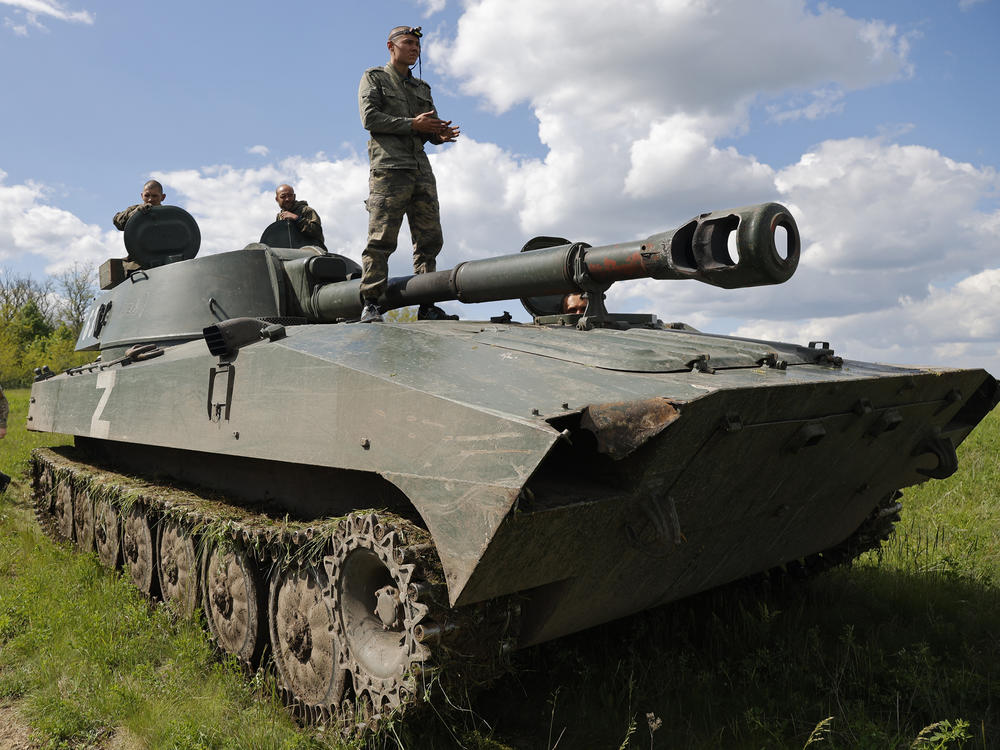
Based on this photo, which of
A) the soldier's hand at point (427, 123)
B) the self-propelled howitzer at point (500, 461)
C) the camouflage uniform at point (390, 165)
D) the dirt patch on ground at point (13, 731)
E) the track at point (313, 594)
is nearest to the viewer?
the self-propelled howitzer at point (500, 461)

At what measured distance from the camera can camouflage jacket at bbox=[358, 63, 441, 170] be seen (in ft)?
17.7

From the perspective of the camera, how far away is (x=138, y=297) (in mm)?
6617

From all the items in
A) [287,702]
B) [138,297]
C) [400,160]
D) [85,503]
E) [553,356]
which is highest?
[400,160]

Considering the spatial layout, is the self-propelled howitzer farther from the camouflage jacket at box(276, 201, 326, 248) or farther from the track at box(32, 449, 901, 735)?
the camouflage jacket at box(276, 201, 326, 248)

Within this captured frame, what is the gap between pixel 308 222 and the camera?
7578 mm

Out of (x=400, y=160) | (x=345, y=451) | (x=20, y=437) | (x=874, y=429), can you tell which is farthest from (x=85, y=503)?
(x=20, y=437)

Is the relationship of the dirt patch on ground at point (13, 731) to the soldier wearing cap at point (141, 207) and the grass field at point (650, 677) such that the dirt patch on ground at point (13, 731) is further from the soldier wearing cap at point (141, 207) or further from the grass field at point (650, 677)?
the soldier wearing cap at point (141, 207)

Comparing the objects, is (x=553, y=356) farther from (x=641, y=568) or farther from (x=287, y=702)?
(x=287, y=702)

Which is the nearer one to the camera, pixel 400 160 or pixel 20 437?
pixel 400 160

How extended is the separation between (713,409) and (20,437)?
15171 millimetres

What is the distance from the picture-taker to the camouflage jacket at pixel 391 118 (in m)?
5.40

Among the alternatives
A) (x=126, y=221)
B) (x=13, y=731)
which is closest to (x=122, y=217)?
(x=126, y=221)

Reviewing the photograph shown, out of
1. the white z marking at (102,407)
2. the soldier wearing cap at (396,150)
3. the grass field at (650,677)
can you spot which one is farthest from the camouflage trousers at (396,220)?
the grass field at (650,677)

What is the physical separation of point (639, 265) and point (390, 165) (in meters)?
2.22
